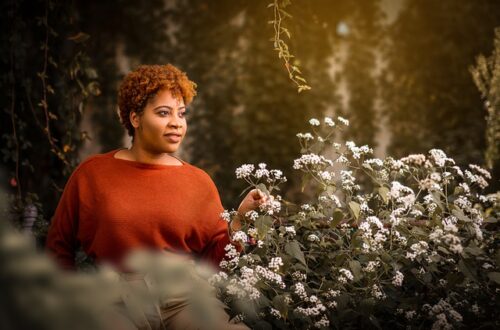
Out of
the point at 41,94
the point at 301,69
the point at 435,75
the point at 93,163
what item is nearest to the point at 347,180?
the point at 93,163

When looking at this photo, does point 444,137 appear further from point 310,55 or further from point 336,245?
point 336,245

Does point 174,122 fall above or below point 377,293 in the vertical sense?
above

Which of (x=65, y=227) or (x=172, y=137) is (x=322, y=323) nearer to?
(x=172, y=137)

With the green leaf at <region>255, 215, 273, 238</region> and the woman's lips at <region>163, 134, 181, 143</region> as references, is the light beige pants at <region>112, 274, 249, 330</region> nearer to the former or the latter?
the green leaf at <region>255, 215, 273, 238</region>

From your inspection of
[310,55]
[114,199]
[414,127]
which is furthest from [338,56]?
[114,199]

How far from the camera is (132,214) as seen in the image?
73.2 inches

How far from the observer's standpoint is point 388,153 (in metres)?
4.40

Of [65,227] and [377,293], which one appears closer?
[377,293]

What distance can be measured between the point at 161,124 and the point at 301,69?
2.40m

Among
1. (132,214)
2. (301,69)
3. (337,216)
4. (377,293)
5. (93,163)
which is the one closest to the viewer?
(377,293)

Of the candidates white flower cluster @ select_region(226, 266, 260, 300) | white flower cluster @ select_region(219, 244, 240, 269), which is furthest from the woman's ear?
white flower cluster @ select_region(226, 266, 260, 300)

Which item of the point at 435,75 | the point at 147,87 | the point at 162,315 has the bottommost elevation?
the point at 162,315

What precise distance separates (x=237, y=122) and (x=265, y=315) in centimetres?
255

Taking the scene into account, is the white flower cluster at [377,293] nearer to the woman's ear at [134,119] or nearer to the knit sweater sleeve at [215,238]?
the knit sweater sleeve at [215,238]
